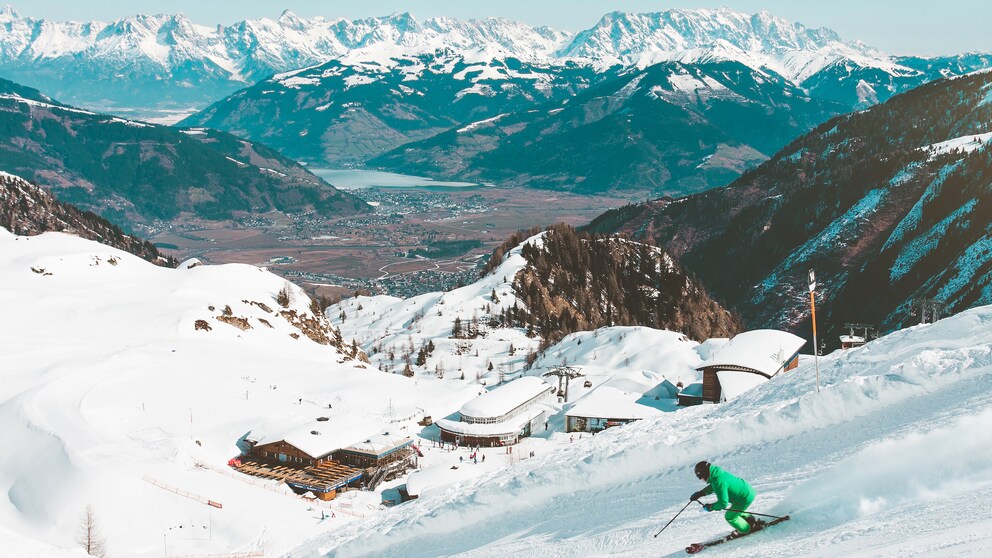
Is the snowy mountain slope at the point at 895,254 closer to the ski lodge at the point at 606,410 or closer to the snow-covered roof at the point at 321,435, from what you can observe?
the ski lodge at the point at 606,410

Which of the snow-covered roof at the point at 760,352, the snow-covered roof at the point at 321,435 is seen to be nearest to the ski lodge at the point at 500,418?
the snow-covered roof at the point at 321,435

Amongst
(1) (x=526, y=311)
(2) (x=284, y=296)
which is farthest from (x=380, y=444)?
(1) (x=526, y=311)

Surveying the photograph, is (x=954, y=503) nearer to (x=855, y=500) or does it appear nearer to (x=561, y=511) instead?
(x=855, y=500)

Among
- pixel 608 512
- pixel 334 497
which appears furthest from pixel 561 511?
pixel 334 497

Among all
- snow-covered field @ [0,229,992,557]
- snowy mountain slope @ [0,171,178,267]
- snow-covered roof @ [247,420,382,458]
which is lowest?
snow-covered roof @ [247,420,382,458]

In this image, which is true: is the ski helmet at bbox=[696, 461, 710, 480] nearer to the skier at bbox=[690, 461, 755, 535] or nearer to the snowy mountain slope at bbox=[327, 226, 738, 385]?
the skier at bbox=[690, 461, 755, 535]

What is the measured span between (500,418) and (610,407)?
9050 millimetres

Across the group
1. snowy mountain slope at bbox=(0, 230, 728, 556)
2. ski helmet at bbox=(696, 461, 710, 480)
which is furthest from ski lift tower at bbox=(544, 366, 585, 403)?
ski helmet at bbox=(696, 461, 710, 480)

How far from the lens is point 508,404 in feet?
219

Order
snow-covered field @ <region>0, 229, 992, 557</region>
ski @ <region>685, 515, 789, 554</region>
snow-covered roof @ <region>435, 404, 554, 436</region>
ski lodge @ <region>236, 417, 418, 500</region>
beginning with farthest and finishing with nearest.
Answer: snow-covered roof @ <region>435, 404, 554, 436</region>
ski lodge @ <region>236, 417, 418, 500</region>
snow-covered field @ <region>0, 229, 992, 557</region>
ski @ <region>685, 515, 789, 554</region>

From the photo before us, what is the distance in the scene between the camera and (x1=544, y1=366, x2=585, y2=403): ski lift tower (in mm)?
80550

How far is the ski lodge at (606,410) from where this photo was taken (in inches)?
2544

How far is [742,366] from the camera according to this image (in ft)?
227

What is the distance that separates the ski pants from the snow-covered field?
0.38 meters
